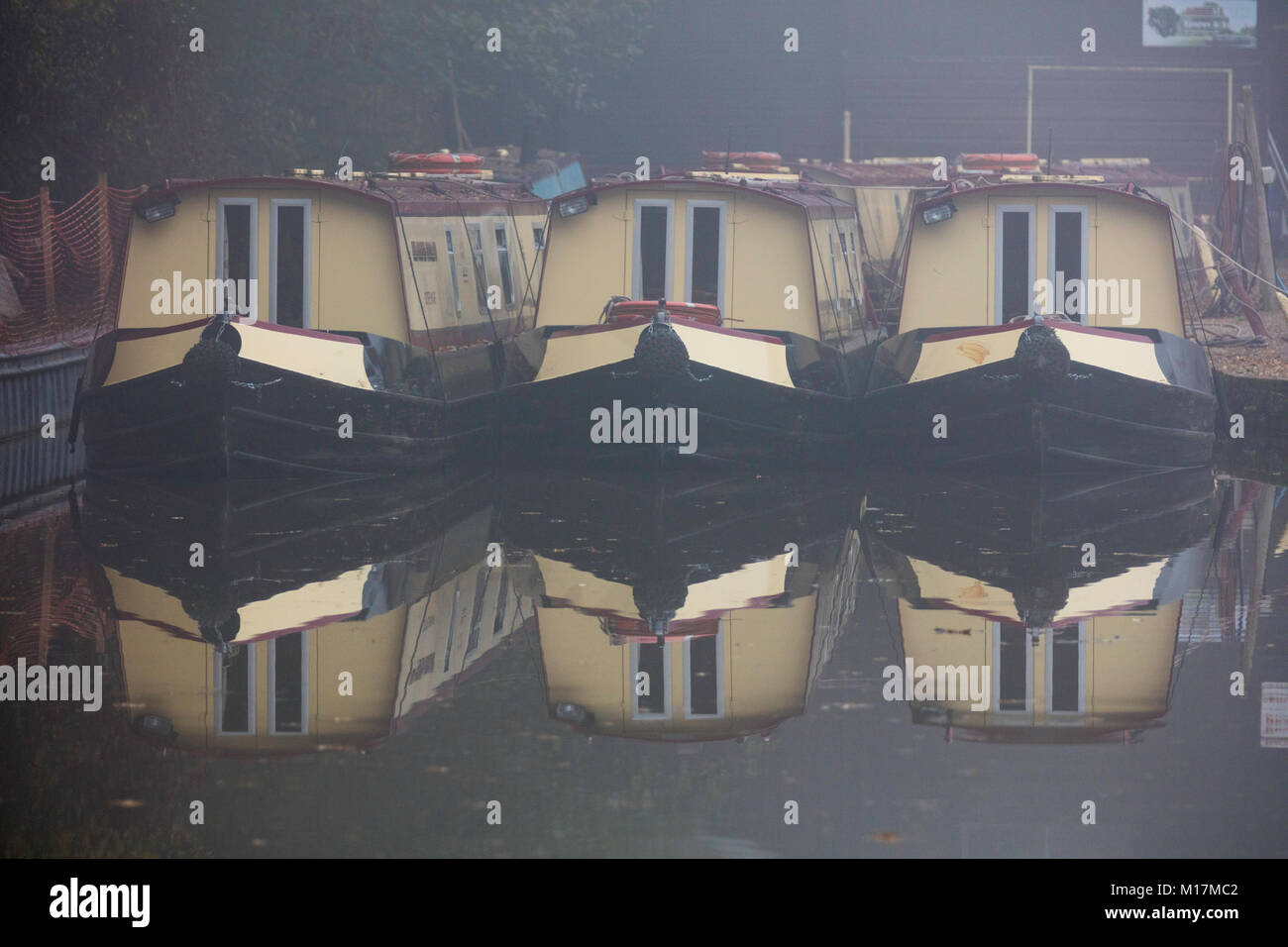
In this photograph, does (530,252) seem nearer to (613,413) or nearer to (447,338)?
(447,338)

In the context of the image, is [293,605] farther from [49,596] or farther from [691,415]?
[691,415]

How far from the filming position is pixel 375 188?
16281 mm

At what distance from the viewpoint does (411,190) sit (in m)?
16.9

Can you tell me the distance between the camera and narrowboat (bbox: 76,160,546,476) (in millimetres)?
14742

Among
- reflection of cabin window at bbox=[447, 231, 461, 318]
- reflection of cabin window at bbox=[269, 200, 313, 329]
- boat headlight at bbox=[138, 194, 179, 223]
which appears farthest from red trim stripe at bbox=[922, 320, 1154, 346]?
boat headlight at bbox=[138, 194, 179, 223]

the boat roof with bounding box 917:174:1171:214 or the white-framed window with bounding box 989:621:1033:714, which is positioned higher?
the boat roof with bounding box 917:174:1171:214

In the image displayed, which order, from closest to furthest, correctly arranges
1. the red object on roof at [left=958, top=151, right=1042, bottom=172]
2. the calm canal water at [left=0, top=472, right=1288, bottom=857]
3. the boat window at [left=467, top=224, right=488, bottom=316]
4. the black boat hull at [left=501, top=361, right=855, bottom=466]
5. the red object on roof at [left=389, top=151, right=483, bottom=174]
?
1. the calm canal water at [left=0, top=472, right=1288, bottom=857]
2. the black boat hull at [left=501, top=361, right=855, bottom=466]
3. the boat window at [left=467, top=224, right=488, bottom=316]
4. the red object on roof at [left=389, top=151, right=483, bottom=174]
5. the red object on roof at [left=958, top=151, right=1042, bottom=172]

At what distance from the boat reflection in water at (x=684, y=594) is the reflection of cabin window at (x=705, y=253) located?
178cm

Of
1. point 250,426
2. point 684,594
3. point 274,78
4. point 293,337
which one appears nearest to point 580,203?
point 293,337

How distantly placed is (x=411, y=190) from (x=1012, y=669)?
9.16 metres

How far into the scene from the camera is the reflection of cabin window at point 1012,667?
8.66 metres

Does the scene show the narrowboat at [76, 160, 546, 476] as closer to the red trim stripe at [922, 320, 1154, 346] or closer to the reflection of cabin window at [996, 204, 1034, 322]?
the red trim stripe at [922, 320, 1154, 346]

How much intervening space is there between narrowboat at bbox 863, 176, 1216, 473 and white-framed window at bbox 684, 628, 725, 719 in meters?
5.85

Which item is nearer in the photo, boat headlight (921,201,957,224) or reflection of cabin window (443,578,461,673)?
reflection of cabin window (443,578,461,673)
